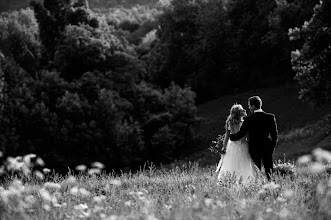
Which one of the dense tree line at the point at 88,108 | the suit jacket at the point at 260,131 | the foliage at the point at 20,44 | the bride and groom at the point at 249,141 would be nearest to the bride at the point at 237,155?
the bride and groom at the point at 249,141

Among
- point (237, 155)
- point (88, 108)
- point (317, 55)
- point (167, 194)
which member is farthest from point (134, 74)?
point (167, 194)

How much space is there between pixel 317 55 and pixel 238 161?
21443mm

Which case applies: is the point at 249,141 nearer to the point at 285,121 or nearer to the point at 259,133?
the point at 259,133

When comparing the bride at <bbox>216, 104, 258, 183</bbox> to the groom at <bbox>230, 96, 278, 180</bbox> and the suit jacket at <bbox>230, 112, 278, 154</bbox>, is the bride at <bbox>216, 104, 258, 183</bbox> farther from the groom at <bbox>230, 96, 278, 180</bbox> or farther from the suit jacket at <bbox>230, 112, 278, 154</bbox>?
the suit jacket at <bbox>230, 112, 278, 154</bbox>

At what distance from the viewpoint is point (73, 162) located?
3900 centimetres

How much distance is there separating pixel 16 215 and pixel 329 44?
27369 mm

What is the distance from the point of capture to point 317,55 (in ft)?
105

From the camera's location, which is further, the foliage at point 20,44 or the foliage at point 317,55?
the foliage at point 20,44

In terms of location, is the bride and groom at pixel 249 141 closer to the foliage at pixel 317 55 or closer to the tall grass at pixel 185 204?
the tall grass at pixel 185 204

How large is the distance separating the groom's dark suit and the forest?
2085cm

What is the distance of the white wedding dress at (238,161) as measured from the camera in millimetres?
12078

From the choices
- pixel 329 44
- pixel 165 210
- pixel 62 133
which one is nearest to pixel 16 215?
pixel 165 210

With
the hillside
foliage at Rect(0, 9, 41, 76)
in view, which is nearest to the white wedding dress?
the hillside

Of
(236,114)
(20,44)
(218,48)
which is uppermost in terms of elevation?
(20,44)
